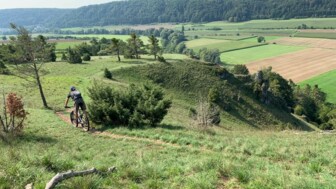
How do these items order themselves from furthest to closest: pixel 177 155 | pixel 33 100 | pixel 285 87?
pixel 285 87
pixel 33 100
pixel 177 155

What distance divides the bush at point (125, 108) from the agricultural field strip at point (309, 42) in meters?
146

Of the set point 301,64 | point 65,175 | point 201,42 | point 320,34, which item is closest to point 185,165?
point 65,175

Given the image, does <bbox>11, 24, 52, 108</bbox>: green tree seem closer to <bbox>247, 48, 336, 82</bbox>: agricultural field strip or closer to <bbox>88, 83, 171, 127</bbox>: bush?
<bbox>88, 83, 171, 127</bbox>: bush

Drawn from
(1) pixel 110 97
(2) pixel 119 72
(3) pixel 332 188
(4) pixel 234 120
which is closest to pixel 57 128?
(1) pixel 110 97

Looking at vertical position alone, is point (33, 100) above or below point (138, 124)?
below

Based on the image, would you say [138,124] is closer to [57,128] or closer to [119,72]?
[57,128]

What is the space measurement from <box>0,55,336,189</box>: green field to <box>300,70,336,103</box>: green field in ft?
285

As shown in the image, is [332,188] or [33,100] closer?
[332,188]

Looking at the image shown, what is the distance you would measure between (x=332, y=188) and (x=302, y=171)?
100 inches

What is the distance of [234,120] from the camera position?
2056 inches

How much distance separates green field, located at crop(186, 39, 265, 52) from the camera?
6342 inches

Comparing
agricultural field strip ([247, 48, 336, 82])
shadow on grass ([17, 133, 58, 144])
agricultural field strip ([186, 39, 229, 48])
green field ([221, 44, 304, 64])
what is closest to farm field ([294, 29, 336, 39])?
green field ([221, 44, 304, 64])

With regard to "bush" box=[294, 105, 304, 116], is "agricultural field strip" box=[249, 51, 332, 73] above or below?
above

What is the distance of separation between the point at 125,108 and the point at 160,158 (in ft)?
31.1
